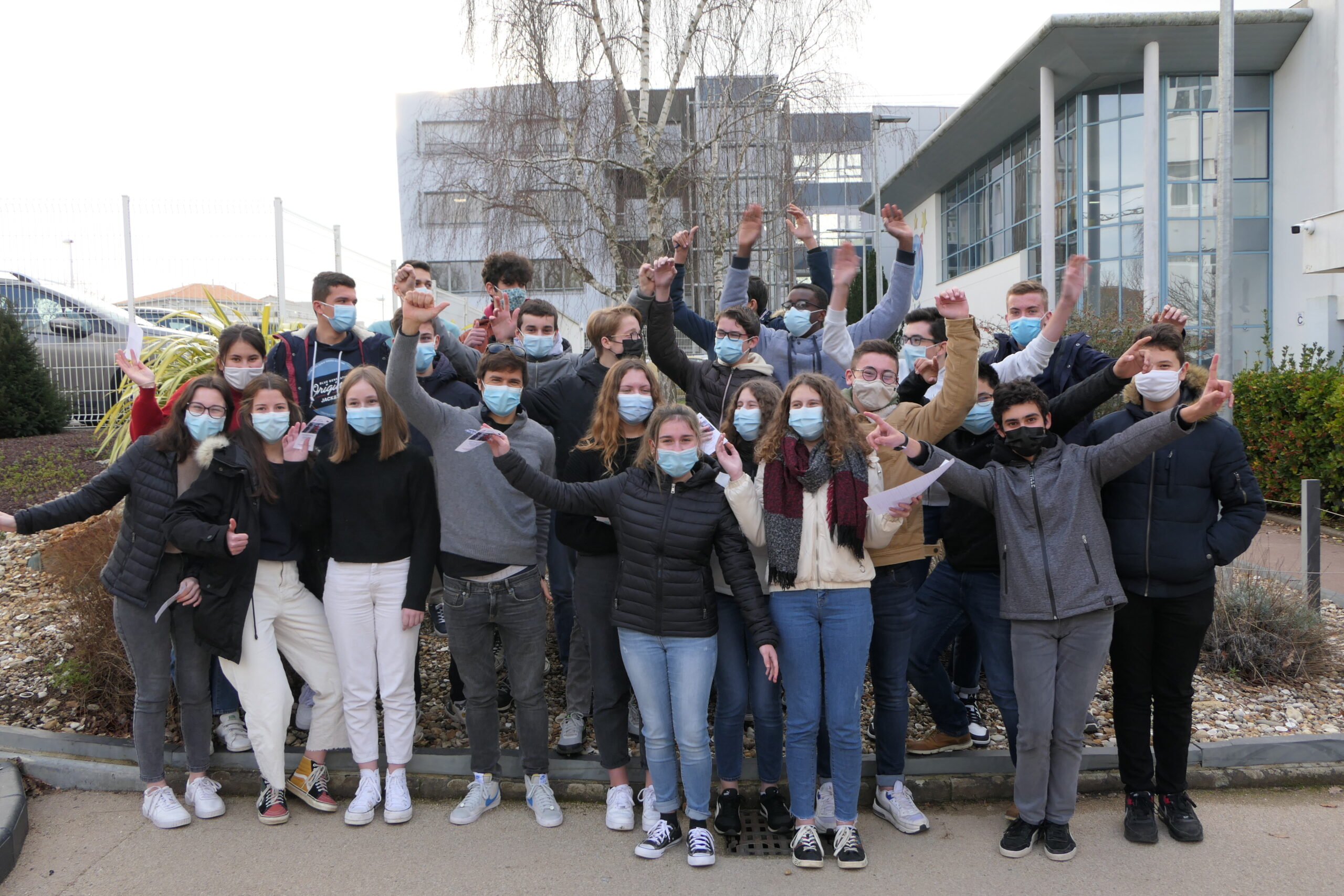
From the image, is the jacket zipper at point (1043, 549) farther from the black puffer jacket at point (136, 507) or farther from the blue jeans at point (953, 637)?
the black puffer jacket at point (136, 507)

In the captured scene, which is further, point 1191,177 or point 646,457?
point 1191,177

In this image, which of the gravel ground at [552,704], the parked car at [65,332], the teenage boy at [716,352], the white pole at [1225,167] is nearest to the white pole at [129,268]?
the parked car at [65,332]

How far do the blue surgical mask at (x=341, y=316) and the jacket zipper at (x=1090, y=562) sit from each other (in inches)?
154

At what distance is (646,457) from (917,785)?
2.04 meters

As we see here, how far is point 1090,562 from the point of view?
12.6ft

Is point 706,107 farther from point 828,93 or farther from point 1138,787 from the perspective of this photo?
point 1138,787

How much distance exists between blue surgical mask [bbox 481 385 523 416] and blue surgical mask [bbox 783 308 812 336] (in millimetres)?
1756

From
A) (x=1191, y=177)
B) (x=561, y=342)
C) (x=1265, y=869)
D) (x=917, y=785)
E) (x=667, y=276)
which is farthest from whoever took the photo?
(x=1191, y=177)

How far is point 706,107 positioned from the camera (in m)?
15.2

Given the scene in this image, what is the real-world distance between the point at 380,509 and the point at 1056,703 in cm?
313

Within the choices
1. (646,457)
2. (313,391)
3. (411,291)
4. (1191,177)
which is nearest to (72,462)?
(313,391)

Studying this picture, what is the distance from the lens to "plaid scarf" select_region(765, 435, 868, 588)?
3.90 meters

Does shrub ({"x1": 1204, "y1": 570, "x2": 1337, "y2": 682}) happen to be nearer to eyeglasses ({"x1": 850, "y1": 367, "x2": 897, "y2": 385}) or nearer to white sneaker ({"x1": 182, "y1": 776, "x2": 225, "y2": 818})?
eyeglasses ({"x1": 850, "y1": 367, "x2": 897, "y2": 385})

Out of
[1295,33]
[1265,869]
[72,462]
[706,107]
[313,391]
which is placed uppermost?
[1295,33]
